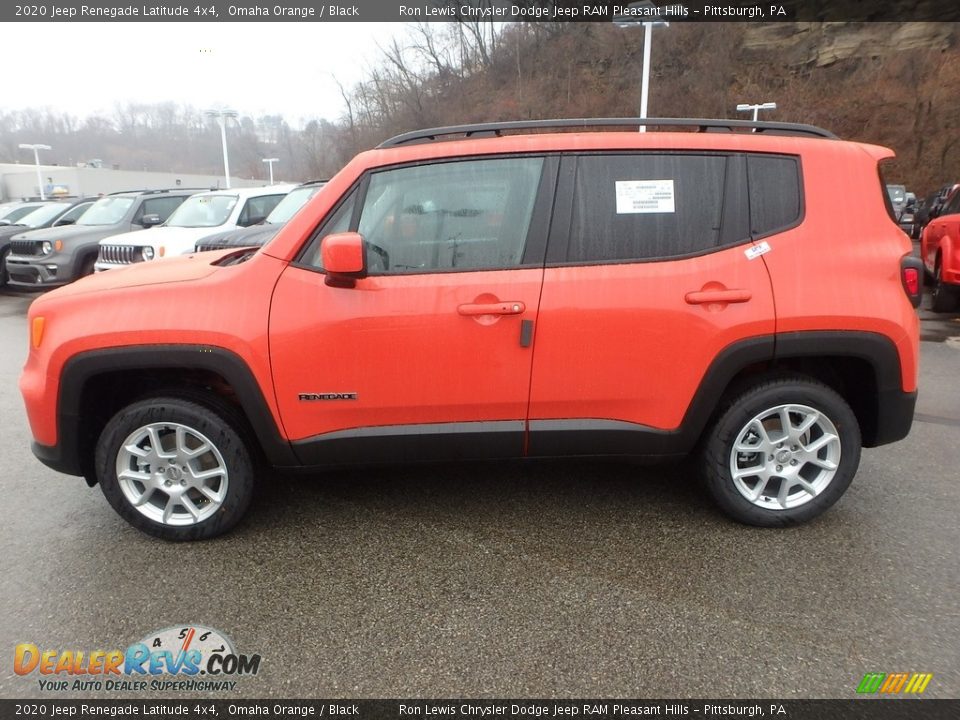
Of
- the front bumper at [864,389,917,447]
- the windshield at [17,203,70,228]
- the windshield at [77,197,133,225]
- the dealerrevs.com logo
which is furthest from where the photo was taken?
the windshield at [17,203,70,228]

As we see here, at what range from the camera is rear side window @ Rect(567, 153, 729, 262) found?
286 cm

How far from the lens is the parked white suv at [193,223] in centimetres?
918

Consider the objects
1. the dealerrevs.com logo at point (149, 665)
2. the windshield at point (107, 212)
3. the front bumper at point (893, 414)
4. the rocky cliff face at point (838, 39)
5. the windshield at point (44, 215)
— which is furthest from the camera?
the rocky cliff face at point (838, 39)

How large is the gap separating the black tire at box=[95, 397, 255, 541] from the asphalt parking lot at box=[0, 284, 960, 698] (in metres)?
0.14

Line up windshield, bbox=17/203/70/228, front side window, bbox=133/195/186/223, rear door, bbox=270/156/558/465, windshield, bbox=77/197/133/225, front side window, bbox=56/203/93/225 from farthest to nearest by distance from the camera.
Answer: windshield, bbox=17/203/70/228 → front side window, bbox=56/203/93/225 → front side window, bbox=133/195/186/223 → windshield, bbox=77/197/133/225 → rear door, bbox=270/156/558/465

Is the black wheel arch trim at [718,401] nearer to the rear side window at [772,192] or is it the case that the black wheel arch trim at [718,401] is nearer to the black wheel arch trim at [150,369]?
the rear side window at [772,192]

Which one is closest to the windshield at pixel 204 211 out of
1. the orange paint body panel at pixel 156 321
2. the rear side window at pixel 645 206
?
the orange paint body panel at pixel 156 321

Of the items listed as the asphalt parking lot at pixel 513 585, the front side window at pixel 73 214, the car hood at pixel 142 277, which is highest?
the car hood at pixel 142 277

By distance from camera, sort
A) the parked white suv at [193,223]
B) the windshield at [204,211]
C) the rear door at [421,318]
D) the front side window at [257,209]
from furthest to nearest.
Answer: the front side window at [257,209] → the windshield at [204,211] → the parked white suv at [193,223] → the rear door at [421,318]

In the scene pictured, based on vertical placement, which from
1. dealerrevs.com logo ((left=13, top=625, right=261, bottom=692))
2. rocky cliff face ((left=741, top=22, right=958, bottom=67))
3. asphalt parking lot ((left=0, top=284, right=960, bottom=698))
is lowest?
dealerrevs.com logo ((left=13, top=625, right=261, bottom=692))

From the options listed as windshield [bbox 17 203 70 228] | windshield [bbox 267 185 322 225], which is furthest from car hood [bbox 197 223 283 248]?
windshield [bbox 17 203 70 228]

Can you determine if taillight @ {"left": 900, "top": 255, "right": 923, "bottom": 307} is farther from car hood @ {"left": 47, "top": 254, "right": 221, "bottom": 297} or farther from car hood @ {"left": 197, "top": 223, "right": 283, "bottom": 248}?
car hood @ {"left": 197, "top": 223, "right": 283, "bottom": 248}

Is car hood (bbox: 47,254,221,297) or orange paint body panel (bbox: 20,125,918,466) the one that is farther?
car hood (bbox: 47,254,221,297)

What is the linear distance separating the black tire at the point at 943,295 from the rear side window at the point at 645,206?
292 inches
